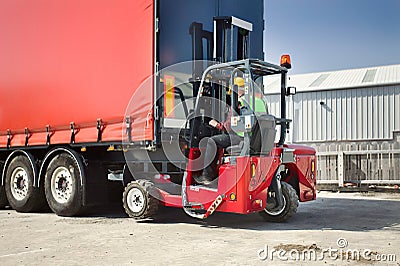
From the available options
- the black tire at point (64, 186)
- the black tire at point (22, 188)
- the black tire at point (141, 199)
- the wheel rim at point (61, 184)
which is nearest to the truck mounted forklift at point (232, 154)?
the black tire at point (141, 199)

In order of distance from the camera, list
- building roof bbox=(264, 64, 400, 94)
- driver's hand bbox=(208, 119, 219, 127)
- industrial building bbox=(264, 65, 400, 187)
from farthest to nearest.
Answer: building roof bbox=(264, 64, 400, 94), industrial building bbox=(264, 65, 400, 187), driver's hand bbox=(208, 119, 219, 127)

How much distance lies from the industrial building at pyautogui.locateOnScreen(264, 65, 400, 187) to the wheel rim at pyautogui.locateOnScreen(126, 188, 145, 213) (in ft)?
32.2

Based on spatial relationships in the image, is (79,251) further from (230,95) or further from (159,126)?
(230,95)

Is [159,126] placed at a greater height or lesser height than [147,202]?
greater

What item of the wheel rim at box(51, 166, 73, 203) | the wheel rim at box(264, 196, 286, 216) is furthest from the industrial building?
the wheel rim at box(51, 166, 73, 203)

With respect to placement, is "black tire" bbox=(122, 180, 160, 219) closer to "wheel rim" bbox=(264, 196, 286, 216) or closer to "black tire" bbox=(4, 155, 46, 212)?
"wheel rim" bbox=(264, 196, 286, 216)

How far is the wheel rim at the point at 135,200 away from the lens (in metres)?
8.98

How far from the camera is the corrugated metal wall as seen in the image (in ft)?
59.3

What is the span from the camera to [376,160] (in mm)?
16875

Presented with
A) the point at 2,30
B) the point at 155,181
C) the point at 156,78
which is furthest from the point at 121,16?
the point at 2,30

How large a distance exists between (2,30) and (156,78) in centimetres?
519

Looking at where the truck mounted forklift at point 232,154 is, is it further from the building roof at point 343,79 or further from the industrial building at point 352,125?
the building roof at point 343,79

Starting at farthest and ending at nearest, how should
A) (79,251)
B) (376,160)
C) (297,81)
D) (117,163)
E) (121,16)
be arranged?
(297,81) → (376,160) → (117,163) → (121,16) → (79,251)

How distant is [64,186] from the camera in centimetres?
1020
